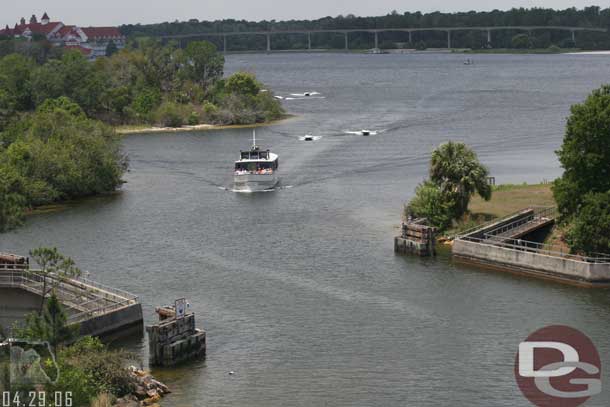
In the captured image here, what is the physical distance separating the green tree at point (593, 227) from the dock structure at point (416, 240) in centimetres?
1013

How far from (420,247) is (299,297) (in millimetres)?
12932

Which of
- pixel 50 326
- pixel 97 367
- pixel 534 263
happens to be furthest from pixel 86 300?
pixel 534 263

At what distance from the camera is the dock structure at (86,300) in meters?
59.6

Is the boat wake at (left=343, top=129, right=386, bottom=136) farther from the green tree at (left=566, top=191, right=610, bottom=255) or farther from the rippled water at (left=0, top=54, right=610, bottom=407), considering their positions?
the green tree at (left=566, top=191, right=610, bottom=255)

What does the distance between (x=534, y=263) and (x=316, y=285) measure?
1407 centimetres

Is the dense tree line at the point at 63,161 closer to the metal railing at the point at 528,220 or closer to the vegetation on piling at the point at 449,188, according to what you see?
the vegetation on piling at the point at 449,188

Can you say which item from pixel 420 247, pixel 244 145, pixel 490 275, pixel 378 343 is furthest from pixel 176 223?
pixel 244 145

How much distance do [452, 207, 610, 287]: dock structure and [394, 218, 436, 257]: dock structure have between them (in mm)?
1871

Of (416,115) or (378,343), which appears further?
(416,115)

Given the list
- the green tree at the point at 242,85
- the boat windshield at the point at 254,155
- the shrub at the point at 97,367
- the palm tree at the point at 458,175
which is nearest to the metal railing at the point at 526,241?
the palm tree at the point at 458,175

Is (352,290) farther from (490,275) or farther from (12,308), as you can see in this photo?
(12,308)

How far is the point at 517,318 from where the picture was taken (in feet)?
209

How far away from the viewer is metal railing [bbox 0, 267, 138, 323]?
61406 mm

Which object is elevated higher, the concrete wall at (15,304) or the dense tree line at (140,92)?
the dense tree line at (140,92)
